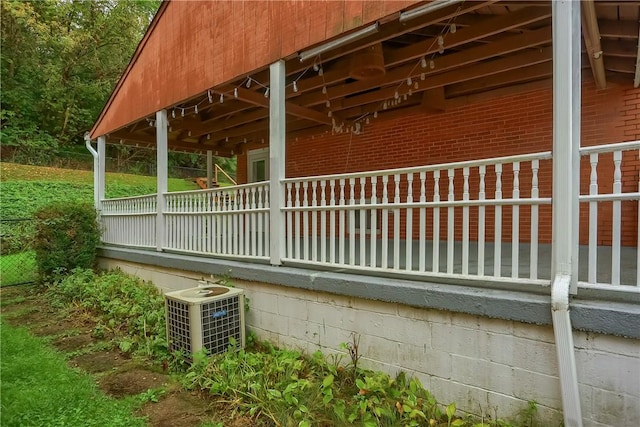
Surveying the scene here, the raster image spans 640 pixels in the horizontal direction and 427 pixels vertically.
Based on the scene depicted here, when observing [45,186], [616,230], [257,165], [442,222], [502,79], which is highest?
[502,79]

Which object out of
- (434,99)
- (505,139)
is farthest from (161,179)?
(505,139)

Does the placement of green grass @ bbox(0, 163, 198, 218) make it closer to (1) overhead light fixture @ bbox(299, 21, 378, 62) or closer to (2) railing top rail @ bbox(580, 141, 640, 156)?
(1) overhead light fixture @ bbox(299, 21, 378, 62)

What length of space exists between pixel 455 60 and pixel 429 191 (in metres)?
2.58

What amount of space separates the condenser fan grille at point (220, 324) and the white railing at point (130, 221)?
10.6ft

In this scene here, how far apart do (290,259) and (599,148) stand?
2.92 meters

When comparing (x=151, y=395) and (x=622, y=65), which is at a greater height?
(x=622, y=65)

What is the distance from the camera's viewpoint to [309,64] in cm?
467

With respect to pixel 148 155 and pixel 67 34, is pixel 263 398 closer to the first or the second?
pixel 67 34

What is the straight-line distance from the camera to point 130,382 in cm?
378

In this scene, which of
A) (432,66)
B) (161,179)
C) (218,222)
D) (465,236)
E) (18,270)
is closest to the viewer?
(465,236)

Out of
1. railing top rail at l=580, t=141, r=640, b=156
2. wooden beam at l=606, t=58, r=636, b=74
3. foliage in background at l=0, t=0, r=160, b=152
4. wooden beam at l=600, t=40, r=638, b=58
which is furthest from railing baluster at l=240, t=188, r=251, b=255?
foliage in background at l=0, t=0, r=160, b=152

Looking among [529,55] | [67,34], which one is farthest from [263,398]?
[67,34]

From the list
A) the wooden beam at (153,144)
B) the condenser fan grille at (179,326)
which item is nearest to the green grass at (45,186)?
the wooden beam at (153,144)

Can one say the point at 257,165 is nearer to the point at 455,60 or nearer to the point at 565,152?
the point at 455,60
